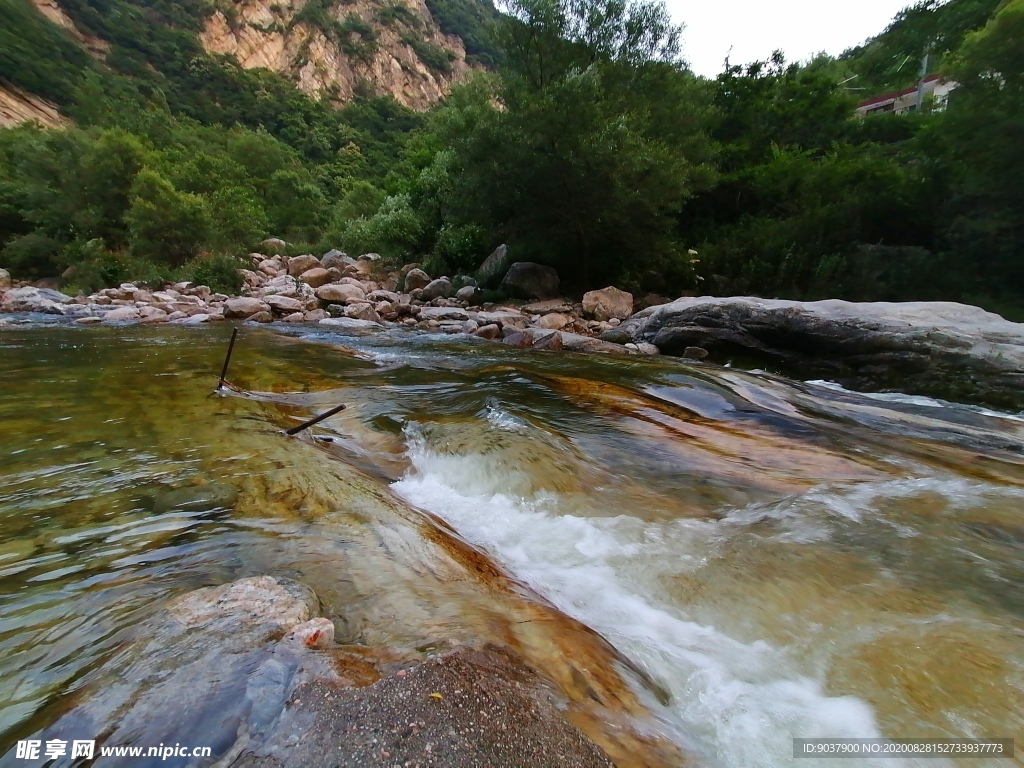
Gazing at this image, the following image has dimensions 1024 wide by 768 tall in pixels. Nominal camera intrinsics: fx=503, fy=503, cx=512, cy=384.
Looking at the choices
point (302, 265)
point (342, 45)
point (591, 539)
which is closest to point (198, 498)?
point (591, 539)

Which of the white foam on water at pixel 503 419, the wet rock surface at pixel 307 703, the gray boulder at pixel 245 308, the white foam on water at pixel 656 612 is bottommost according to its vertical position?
the white foam on water at pixel 656 612

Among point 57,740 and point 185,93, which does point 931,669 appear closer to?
point 57,740

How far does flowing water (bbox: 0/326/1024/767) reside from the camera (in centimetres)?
167

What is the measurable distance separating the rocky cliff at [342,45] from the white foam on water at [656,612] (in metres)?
80.3

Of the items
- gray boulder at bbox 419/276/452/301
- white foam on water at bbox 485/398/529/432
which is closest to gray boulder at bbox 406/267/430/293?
gray boulder at bbox 419/276/452/301

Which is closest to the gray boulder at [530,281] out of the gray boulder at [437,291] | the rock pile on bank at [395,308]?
the rock pile on bank at [395,308]

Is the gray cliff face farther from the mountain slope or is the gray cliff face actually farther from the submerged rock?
the mountain slope

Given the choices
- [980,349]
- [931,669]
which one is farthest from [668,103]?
[931,669]

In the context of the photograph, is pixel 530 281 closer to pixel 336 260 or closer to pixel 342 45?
pixel 336 260

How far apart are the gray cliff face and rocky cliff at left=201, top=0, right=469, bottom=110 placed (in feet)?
249

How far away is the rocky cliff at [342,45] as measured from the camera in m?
67.7

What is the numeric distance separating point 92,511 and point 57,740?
1465 mm

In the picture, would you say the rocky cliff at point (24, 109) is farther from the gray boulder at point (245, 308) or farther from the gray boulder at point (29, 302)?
the gray boulder at point (245, 308)

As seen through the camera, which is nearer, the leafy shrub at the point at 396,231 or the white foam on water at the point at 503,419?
the white foam on water at the point at 503,419
